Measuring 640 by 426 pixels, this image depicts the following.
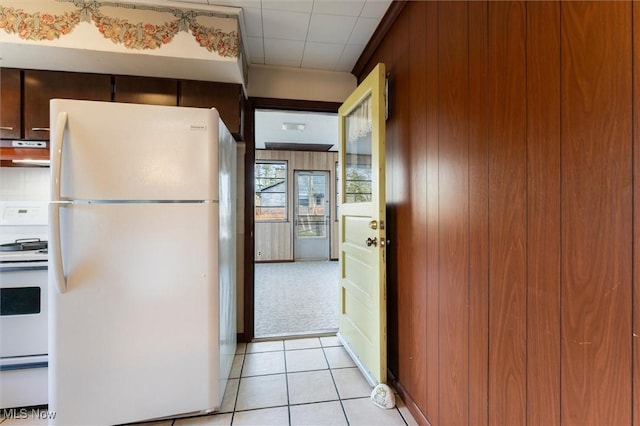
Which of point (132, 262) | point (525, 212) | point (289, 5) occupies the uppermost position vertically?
point (289, 5)

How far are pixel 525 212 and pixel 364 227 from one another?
1150mm

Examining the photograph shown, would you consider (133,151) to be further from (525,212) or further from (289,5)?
(525,212)

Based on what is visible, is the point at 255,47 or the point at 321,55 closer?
the point at 255,47

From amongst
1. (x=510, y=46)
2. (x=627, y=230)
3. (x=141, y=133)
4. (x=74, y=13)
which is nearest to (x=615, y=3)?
(x=510, y=46)

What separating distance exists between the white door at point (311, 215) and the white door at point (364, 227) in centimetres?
389

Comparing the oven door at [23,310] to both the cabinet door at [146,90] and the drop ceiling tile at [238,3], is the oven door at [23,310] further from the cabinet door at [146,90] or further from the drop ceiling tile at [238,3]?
the drop ceiling tile at [238,3]

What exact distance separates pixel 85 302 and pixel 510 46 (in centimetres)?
213

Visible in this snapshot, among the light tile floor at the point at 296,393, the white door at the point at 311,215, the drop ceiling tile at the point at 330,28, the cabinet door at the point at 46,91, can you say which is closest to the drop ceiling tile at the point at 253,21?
the drop ceiling tile at the point at 330,28

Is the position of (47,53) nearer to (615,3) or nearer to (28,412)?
(28,412)

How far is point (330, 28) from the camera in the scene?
2.06 meters

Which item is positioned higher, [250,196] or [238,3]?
[238,3]

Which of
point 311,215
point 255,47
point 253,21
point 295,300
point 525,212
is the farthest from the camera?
point 311,215

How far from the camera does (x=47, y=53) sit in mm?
1762

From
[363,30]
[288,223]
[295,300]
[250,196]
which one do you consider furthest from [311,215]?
[363,30]
